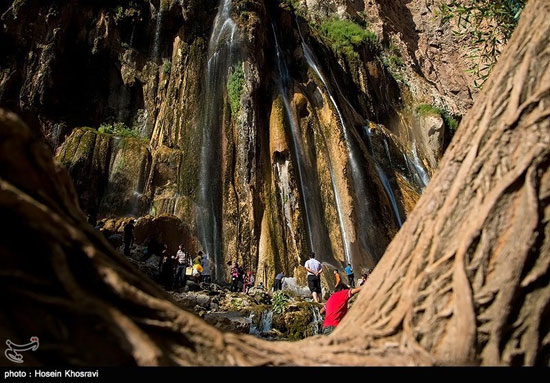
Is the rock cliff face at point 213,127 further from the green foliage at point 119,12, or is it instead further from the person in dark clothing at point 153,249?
the person in dark clothing at point 153,249

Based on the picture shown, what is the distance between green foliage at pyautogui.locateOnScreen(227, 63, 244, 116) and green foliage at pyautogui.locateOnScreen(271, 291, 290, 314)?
9.16m

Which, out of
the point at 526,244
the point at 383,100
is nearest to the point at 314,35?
the point at 383,100

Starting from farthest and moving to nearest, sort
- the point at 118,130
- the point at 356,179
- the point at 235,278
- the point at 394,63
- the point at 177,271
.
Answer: the point at 394,63 → the point at 118,130 → the point at 356,179 → the point at 235,278 → the point at 177,271

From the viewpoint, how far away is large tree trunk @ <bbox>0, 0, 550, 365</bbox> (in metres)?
2.15

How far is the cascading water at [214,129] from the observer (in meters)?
16.9

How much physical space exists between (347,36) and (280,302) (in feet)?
86.0

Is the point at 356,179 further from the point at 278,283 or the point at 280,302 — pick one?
the point at 280,302

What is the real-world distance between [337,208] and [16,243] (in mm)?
17516

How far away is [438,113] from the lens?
31375mm

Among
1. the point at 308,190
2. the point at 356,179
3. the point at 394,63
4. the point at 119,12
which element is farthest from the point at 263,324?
the point at 394,63

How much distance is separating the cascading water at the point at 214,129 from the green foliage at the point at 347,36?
11922 mm

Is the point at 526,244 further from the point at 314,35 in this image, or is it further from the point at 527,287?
the point at 314,35

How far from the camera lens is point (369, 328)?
2.59m

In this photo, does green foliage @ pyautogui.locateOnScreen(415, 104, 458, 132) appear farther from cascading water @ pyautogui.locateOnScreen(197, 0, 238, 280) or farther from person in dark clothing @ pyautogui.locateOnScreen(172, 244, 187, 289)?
person in dark clothing @ pyautogui.locateOnScreen(172, 244, 187, 289)
